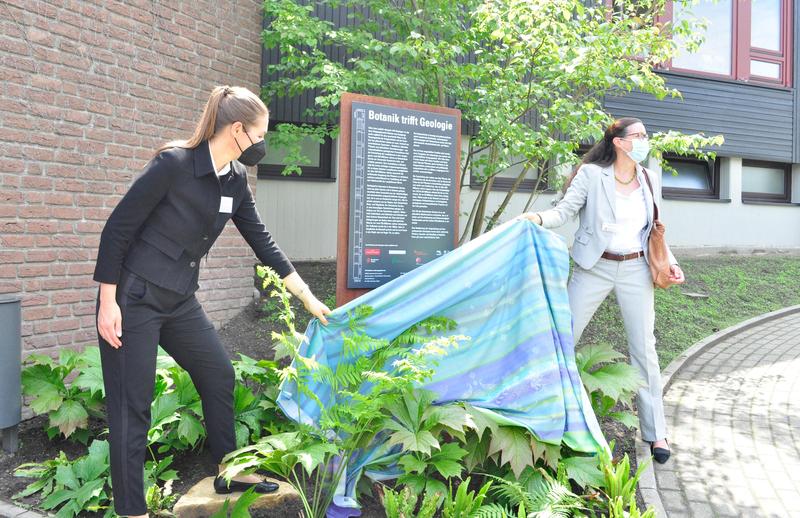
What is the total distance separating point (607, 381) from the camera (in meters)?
4.04

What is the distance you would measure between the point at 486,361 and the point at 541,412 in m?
0.41

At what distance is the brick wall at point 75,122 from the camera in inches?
188

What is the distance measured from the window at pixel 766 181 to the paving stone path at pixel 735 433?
8533 mm

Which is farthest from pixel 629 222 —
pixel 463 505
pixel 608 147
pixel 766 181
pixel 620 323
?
pixel 766 181

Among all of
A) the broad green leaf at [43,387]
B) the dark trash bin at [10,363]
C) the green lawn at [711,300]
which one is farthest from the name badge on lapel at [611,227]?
the dark trash bin at [10,363]

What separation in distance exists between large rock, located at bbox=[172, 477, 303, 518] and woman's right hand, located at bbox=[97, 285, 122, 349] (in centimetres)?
95

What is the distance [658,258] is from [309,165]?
684 centimetres

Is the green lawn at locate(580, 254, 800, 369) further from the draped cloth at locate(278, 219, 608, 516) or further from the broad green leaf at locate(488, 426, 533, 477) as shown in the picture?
the broad green leaf at locate(488, 426, 533, 477)

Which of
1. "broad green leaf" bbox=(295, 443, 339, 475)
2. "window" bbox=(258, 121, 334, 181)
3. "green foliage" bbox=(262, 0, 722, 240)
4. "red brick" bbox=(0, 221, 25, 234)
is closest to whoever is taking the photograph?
"broad green leaf" bbox=(295, 443, 339, 475)

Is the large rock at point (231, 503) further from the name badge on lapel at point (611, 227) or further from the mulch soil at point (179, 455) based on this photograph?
the name badge on lapel at point (611, 227)

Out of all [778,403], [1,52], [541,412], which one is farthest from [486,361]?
[1,52]

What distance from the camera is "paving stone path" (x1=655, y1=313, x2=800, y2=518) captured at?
3.87 metres

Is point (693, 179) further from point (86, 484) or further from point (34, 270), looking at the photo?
point (86, 484)

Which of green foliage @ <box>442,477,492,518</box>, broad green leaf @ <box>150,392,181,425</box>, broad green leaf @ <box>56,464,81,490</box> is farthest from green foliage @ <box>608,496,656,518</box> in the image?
broad green leaf @ <box>56,464,81,490</box>
